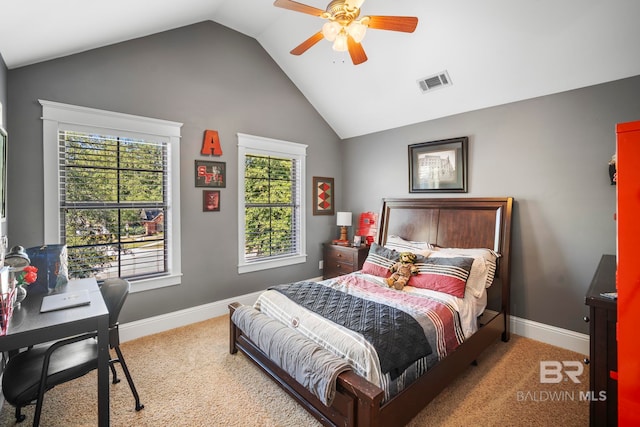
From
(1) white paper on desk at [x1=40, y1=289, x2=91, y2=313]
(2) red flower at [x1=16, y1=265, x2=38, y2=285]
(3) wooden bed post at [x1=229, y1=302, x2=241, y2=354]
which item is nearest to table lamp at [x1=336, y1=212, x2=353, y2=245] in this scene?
(3) wooden bed post at [x1=229, y1=302, x2=241, y2=354]

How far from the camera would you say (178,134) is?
319 cm

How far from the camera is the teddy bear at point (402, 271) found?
280 centimetres

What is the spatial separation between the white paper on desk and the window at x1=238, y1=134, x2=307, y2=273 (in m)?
1.93

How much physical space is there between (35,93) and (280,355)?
291 cm

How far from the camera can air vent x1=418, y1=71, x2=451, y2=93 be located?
3.14m

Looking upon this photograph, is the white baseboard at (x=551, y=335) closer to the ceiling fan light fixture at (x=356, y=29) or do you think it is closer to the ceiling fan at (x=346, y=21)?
the ceiling fan at (x=346, y=21)

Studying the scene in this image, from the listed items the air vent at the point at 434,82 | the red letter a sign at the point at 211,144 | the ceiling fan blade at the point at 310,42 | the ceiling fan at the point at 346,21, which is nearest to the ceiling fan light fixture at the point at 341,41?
the ceiling fan at the point at 346,21

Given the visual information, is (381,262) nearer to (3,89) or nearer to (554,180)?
(554,180)

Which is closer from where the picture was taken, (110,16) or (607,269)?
(607,269)

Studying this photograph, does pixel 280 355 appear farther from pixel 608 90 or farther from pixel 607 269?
pixel 608 90

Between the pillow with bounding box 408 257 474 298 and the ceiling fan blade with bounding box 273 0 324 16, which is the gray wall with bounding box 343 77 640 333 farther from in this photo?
the ceiling fan blade with bounding box 273 0 324 16

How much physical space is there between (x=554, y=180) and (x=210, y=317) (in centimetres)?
396

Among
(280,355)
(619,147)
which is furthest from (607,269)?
(280,355)

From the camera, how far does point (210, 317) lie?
3500mm
